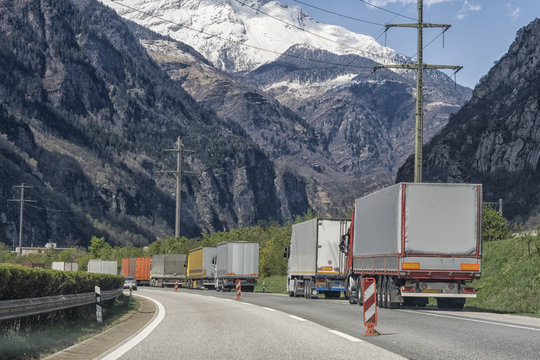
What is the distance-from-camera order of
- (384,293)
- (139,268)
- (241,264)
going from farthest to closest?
(139,268) < (241,264) < (384,293)

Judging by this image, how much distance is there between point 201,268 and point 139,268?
2402 cm

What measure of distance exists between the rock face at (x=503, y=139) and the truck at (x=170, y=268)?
68474mm

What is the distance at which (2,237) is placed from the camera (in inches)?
6156

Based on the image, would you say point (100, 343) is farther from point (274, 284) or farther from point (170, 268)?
point (170, 268)

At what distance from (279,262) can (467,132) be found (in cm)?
9902

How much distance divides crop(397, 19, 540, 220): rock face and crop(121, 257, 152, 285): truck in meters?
65.0

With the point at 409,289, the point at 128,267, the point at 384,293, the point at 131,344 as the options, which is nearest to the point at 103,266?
the point at 128,267

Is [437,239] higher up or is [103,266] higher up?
[437,239]

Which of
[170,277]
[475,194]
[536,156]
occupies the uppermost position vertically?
[536,156]

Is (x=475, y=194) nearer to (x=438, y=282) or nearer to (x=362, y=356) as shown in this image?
(x=438, y=282)

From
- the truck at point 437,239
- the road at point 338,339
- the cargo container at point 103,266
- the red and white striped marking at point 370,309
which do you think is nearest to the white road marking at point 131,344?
the road at point 338,339

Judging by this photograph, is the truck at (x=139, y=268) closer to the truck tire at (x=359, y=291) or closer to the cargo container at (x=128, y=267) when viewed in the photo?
the cargo container at (x=128, y=267)

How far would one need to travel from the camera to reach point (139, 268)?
3366 inches

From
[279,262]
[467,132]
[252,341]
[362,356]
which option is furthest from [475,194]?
[467,132]
